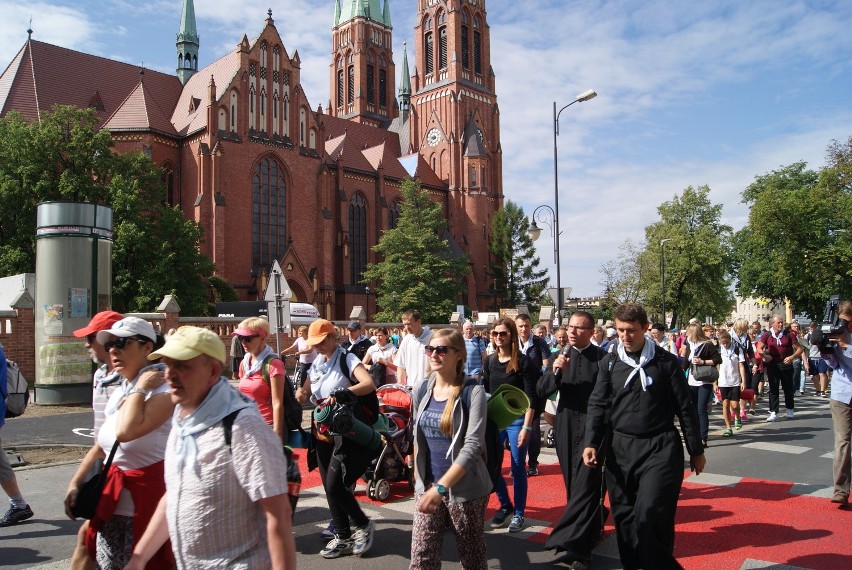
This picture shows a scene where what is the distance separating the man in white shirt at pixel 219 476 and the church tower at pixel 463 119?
52733 millimetres

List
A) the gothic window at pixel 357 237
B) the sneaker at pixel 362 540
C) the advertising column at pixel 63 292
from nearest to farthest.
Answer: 1. the sneaker at pixel 362 540
2. the advertising column at pixel 63 292
3. the gothic window at pixel 357 237

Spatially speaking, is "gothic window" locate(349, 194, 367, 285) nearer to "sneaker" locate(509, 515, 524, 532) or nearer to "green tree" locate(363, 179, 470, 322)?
"green tree" locate(363, 179, 470, 322)

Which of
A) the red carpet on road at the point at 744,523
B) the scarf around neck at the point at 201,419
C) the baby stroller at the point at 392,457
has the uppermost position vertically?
the scarf around neck at the point at 201,419

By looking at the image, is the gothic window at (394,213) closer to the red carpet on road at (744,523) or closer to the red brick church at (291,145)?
the red brick church at (291,145)

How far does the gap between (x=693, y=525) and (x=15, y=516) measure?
583cm

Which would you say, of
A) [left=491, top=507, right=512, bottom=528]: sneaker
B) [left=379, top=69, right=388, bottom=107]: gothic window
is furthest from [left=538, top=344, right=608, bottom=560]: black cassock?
[left=379, top=69, right=388, bottom=107]: gothic window

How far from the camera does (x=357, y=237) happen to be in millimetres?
49594

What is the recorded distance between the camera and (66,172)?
2914 cm

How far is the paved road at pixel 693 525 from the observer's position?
4.98m

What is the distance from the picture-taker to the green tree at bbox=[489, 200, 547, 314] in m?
58.7

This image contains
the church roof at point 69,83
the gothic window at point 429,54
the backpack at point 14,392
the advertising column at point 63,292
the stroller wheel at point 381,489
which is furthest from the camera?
the gothic window at point 429,54

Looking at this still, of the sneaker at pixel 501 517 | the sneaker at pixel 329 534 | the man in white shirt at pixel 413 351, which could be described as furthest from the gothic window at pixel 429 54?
the sneaker at pixel 329 534

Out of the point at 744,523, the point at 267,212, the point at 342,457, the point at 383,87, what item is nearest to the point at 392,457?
the point at 342,457

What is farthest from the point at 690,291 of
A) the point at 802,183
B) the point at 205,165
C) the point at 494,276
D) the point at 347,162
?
the point at 205,165
